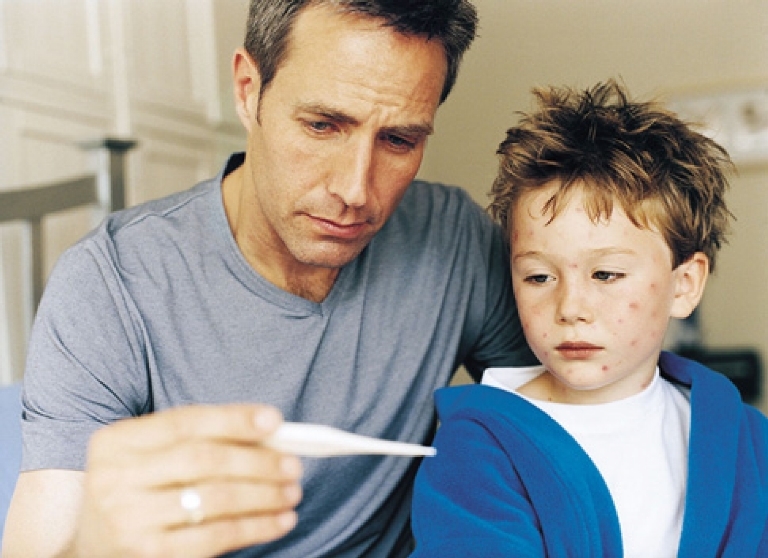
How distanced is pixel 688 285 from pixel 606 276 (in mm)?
191

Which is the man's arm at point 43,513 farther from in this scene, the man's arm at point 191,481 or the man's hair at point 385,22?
the man's hair at point 385,22

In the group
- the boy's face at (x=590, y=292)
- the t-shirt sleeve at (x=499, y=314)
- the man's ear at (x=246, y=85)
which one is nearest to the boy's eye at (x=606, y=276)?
the boy's face at (x=590, y=292)

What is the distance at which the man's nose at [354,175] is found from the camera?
1.16 meters

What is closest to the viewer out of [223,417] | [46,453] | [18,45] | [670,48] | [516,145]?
[223,417]

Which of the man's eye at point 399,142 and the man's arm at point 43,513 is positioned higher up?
the man's eye at point 399,142

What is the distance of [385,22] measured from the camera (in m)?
1.17

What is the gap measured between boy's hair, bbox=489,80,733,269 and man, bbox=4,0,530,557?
149mm

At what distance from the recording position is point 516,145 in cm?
129

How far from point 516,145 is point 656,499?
52cm

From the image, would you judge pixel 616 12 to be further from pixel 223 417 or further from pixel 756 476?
pixel 223 417

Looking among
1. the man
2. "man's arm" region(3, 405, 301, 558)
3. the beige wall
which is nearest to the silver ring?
"man's arm" region(3, 405, 301, 558)

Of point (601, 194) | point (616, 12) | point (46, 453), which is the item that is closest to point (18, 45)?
point (46, 453)

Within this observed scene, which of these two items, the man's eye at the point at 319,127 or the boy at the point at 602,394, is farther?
the man's eye at the point at 319,127

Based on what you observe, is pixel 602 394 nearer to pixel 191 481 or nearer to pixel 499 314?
pixel 499 314
